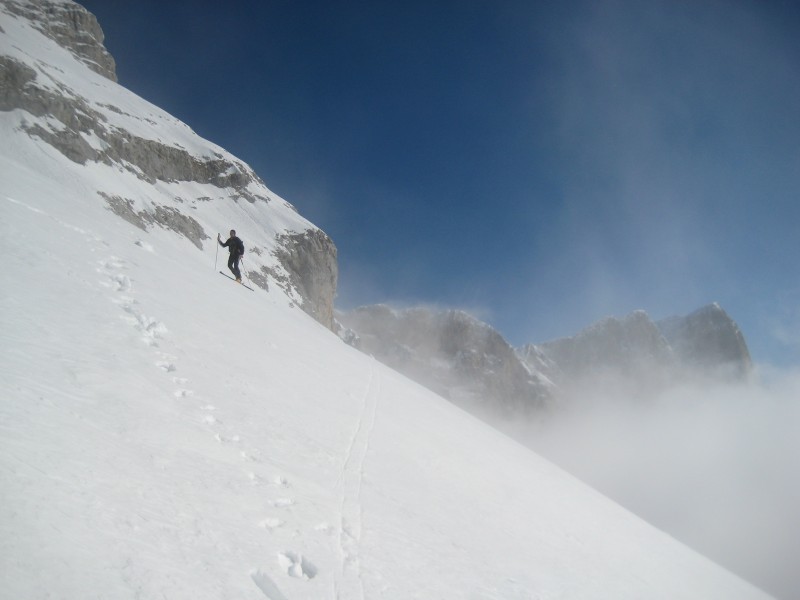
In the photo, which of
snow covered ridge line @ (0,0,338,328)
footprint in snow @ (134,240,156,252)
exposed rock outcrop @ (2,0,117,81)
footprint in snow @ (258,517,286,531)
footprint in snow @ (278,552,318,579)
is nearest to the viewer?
footprint in snow @ (278,552,318,579)

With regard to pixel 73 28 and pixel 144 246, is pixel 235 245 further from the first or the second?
pixel 73 28

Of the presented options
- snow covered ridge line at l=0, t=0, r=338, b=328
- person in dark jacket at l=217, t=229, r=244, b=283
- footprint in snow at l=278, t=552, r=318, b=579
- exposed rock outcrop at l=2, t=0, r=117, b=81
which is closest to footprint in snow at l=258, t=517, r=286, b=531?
footprint in snow at l=278, t=552, r=318, b=579

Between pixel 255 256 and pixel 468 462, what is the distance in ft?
182

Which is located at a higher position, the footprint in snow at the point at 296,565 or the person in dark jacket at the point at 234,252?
the person in dark jacket at the point at 234,252

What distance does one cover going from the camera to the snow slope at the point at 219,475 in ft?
9.36

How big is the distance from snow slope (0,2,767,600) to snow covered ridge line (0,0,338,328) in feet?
103

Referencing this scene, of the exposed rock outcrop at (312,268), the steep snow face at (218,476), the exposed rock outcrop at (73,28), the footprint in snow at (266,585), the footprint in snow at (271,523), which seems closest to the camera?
the steep snow face at (218,476)

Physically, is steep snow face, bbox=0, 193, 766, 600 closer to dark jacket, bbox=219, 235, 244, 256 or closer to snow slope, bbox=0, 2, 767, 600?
snow slope, bbox=0, 2, 767, 600

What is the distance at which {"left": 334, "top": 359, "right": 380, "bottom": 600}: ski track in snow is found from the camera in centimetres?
349

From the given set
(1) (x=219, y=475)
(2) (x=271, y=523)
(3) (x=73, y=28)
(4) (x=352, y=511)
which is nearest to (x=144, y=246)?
(1) (x=219, y=475)

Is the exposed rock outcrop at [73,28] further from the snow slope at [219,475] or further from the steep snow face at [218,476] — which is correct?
the steep snow face at [218,476]

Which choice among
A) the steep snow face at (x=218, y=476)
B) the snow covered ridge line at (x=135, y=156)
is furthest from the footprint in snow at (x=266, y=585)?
the snow covered ridge line at (x=135, y=156)

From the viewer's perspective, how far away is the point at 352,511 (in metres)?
4.57

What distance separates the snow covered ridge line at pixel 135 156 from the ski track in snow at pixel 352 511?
1351 inches
